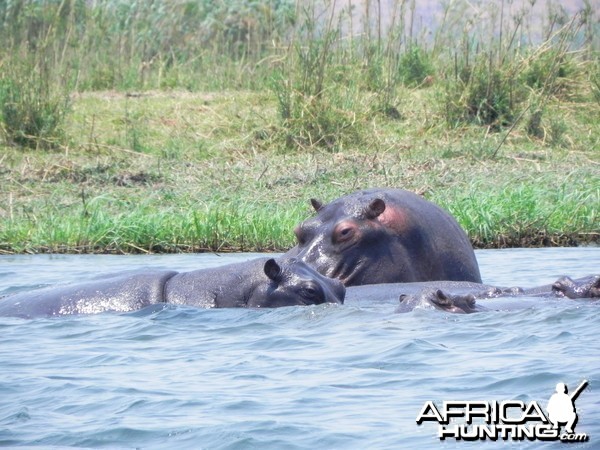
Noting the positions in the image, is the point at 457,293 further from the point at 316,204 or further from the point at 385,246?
the point at 316,204

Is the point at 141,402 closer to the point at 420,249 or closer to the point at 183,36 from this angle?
the point at 420,249

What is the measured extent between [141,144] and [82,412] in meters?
9.38

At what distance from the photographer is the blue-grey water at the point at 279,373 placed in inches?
165

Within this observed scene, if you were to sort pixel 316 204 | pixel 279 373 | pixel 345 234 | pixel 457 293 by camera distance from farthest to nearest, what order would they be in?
pixel 316 204, pixel 345 234, pixel 457 293, pixel 279 373

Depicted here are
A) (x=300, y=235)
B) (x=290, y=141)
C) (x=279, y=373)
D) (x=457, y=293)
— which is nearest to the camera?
(x=279, y=373)

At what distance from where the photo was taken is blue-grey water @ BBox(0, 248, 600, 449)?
165 inches

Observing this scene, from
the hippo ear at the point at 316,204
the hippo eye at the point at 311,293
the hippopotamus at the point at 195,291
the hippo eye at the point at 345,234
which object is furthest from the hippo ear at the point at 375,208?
the hippo eye at the point at 311,293

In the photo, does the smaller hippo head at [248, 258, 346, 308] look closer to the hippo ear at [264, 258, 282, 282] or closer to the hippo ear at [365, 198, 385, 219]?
the hippo ear at [264, 258, 282, 282]

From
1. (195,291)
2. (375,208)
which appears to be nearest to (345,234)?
(375,208)

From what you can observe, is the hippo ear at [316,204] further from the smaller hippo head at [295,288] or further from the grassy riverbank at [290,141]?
the grassy riverbank at [290,141]

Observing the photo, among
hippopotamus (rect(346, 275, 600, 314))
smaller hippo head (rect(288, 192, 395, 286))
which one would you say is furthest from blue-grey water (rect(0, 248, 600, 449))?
smaller hippo head (rect(288, 192, 395, 286))

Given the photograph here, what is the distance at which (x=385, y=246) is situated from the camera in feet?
23.1

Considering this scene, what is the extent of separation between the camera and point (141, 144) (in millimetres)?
13742

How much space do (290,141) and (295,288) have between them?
23.8 ft
